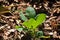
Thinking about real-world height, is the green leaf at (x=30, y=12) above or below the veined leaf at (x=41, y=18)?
above

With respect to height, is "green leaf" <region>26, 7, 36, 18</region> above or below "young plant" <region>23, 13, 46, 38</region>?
above

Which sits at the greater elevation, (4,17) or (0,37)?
A: (4,17)

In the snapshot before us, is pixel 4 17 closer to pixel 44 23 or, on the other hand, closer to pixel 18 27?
pixel 18 27

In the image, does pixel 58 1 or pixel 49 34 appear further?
pixel 58 1

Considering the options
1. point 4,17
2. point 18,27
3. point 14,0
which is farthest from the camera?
point 14,0

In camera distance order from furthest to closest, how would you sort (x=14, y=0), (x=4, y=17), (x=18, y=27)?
(x=14, y=0), (x=4, y=17), (x=18, y=27)

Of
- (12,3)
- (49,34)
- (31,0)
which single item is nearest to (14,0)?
(12,3)

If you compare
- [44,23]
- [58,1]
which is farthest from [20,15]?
[58,1]

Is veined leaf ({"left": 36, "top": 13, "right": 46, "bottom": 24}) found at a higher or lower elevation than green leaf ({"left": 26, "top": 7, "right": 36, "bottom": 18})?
lower

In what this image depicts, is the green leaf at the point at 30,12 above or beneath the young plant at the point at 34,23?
above

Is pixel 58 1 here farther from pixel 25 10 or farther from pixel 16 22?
pixel 16 22
